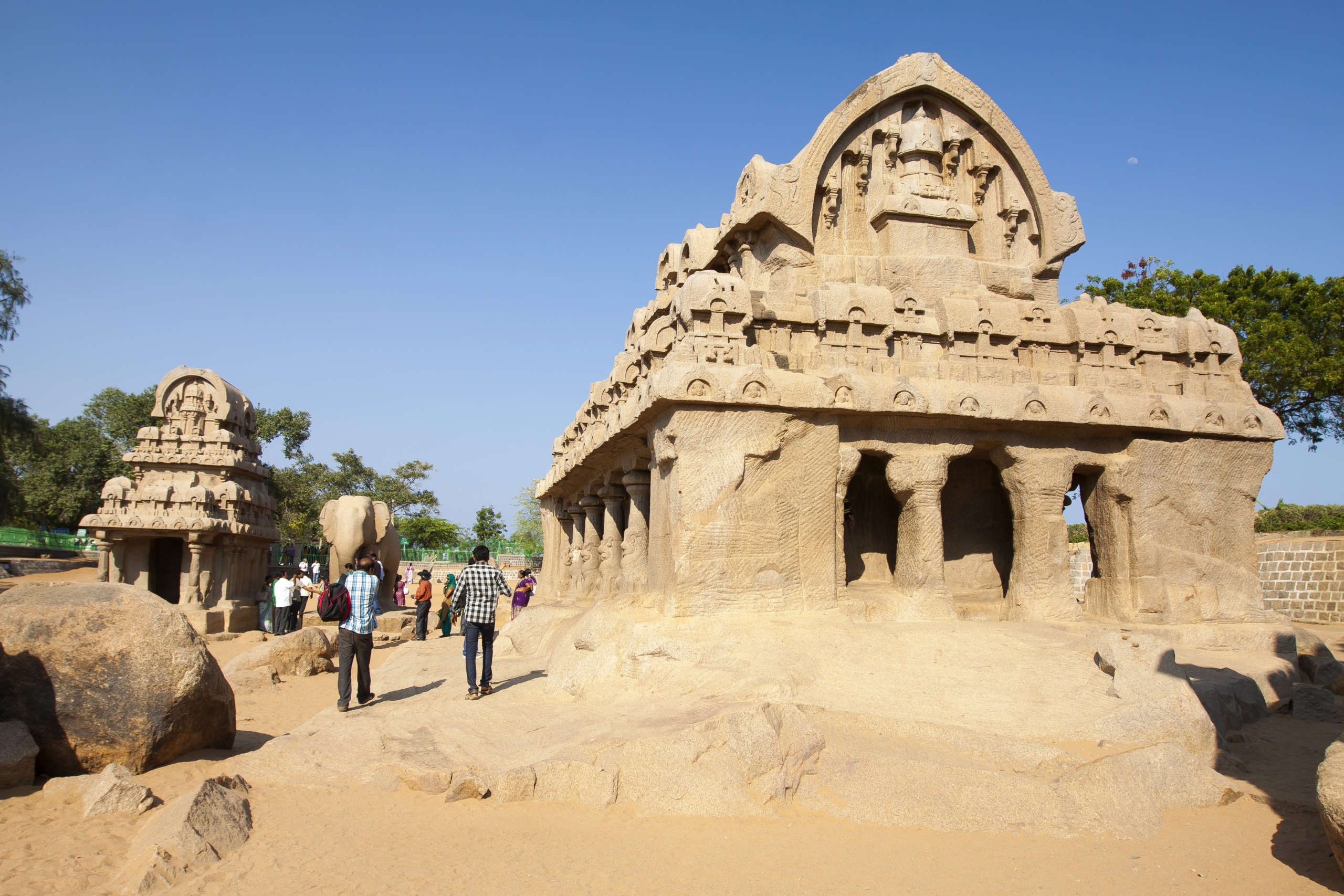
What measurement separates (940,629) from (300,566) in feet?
53.9

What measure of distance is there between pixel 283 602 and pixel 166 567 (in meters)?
6.50

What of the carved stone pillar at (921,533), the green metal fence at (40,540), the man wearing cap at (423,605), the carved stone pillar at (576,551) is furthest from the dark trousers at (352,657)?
the green metal fence at (40,540)

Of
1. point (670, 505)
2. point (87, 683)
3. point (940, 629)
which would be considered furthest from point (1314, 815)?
point (87, 683)

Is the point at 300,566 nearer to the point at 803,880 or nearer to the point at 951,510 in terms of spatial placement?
the point at 951,510

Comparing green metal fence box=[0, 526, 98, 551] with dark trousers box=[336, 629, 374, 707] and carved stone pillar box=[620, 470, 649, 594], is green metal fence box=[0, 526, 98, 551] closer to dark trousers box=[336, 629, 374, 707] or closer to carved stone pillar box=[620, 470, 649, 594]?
carved stone pillar box=[620, 470, 649, 594]

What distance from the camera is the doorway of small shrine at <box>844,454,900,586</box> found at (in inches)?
443

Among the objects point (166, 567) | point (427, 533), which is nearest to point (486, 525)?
point (427, 533)

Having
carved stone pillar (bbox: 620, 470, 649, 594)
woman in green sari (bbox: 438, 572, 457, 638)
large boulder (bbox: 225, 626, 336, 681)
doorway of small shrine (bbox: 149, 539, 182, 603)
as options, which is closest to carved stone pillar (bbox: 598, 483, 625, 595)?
carved stone pillar (bbox: 620, 470, 649, 594)

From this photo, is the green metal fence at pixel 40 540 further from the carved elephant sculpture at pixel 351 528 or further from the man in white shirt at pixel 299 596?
the man in white shirt at pixel 299 596

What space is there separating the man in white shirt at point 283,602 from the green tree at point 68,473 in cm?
3163

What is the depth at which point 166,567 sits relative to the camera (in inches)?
845

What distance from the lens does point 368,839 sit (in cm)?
507

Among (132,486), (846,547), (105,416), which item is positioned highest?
(105,416)

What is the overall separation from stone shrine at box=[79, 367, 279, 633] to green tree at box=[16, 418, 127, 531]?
27.3 m
